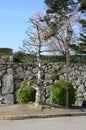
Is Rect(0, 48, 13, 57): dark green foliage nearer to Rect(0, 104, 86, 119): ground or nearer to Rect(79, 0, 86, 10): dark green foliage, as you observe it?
Rect(79, 0, 86, 10): dark green foliage

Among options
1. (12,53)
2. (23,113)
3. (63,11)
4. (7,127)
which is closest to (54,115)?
(23,113)

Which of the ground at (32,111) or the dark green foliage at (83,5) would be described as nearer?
the ground at (32,111)

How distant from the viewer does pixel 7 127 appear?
11.8 m

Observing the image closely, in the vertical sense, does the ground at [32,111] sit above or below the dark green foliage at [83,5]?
below

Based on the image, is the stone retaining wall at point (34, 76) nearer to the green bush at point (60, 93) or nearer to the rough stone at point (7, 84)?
the rough stone at point (7, 84)

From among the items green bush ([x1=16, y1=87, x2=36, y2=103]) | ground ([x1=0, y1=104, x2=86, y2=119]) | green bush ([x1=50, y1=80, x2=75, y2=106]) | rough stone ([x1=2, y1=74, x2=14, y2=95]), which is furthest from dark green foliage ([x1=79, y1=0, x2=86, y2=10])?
ground ([x1=0, y1=104, x2=86, y2=119])

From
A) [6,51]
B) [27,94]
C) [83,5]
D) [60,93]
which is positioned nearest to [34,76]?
[6,51]

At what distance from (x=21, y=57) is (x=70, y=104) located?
5.29 metres

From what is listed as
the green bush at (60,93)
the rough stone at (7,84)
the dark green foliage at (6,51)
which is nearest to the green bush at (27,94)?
the green bush at (60,93)

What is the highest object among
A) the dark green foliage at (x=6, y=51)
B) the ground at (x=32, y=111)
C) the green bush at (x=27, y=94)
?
the dark green foliage at (x=6, y=51)

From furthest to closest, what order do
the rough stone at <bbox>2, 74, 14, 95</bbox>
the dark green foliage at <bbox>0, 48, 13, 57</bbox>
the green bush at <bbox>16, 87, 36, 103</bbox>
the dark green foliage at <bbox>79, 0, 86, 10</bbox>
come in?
the dark green foliage at <bbox>0, 48, 13, 57</bbox>, the rough stone at <bbox>2, 74, 14, 95</bbox>, the dark green foliage at <bbox>79, 0, 86, 10</bbox>, the green bush at <bbox>16, 87, 36, 103</bbox>

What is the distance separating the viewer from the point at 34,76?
21.1 m

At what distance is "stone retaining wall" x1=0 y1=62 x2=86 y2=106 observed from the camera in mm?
20812

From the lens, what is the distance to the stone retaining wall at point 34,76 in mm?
20812
